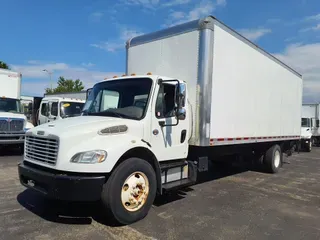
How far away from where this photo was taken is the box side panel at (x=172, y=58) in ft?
20.1

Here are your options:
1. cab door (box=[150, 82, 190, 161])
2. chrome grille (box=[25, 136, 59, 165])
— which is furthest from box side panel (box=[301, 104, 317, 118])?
chrome grille (box=[25, 136, 59, 165])

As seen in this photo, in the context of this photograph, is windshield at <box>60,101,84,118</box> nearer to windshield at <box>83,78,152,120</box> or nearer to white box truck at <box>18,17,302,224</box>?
white box truck at <box>18,17,302,224</box>

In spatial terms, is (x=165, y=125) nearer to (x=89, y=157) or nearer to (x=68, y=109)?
(x=89, y=157)

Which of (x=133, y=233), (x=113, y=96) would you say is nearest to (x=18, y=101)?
(x=113, y=96)

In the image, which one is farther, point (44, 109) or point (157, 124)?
point (44, 109)

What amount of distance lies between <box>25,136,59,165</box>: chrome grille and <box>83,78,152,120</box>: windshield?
1164 millimetres

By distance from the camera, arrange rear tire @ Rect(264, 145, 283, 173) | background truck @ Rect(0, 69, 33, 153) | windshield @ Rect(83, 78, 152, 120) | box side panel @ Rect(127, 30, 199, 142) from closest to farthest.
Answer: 1. windshield @ Rect(83, 78, 152, 120)
2. box side panel @ Rect(127, 30, 199, 142)
3. rear tire @ Rect(264, 145, 283, 173)
4. background truck @ Rect(0, 69, 33, 153)

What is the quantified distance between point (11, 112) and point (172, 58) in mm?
8890

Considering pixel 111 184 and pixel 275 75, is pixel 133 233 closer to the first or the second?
pixel 111 184

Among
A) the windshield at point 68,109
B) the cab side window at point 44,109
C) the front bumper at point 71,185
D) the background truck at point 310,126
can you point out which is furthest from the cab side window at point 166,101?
the background truck at point 310,126

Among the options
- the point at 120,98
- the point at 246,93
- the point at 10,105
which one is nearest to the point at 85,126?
Answer: the point at 120,98

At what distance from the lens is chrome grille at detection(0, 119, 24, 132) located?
11.6 meters

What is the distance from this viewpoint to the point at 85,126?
4.61 meters

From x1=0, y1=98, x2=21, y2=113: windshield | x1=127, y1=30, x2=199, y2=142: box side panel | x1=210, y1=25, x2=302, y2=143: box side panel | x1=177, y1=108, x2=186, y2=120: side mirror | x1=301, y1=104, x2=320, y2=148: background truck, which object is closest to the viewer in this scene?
x1=177, y1=108, x2=186, y2=120: side mirror
